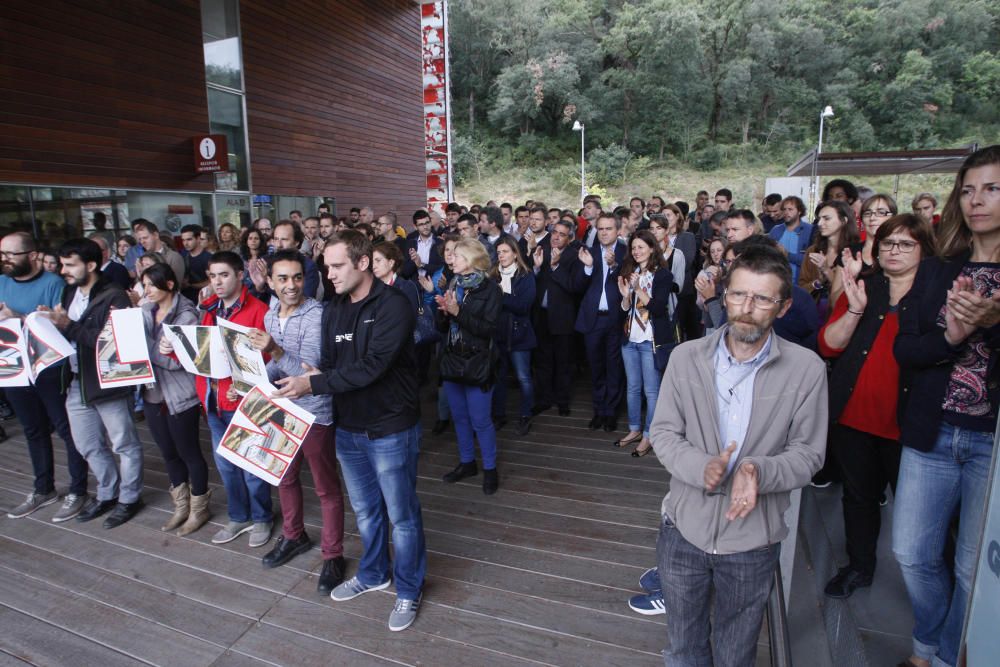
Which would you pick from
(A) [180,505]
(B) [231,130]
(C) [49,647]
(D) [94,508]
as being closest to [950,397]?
(C) [49,647]

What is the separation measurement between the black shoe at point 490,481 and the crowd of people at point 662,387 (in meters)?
0.01

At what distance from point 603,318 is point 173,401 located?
10.8ft

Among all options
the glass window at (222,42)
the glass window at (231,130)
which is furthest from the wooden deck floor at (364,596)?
the glass window at (222,42)

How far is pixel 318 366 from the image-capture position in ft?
9.72

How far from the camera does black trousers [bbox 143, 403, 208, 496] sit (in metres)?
3.58

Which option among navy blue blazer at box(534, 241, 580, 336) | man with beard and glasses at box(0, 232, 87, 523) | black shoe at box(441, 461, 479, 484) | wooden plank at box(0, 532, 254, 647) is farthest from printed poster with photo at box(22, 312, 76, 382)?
navy blue blazer at box(534, 241, 580, 336)

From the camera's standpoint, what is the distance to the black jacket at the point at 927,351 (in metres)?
1.95

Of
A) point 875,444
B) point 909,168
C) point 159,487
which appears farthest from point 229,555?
point 909,168

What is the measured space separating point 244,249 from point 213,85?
5112mm

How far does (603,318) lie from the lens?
16.5 feet

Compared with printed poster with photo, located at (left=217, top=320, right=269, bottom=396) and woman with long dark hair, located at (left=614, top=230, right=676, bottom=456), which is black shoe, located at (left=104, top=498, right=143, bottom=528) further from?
woman with long dark hair, located at (left=614, top=230, right=676, bottom=456)

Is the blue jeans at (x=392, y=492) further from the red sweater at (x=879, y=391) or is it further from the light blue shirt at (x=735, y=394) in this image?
the red sweater at (x=879, y=391)

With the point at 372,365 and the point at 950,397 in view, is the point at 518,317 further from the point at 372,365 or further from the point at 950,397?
the point at 950,397

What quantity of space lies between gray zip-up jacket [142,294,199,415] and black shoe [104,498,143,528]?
0.95m
